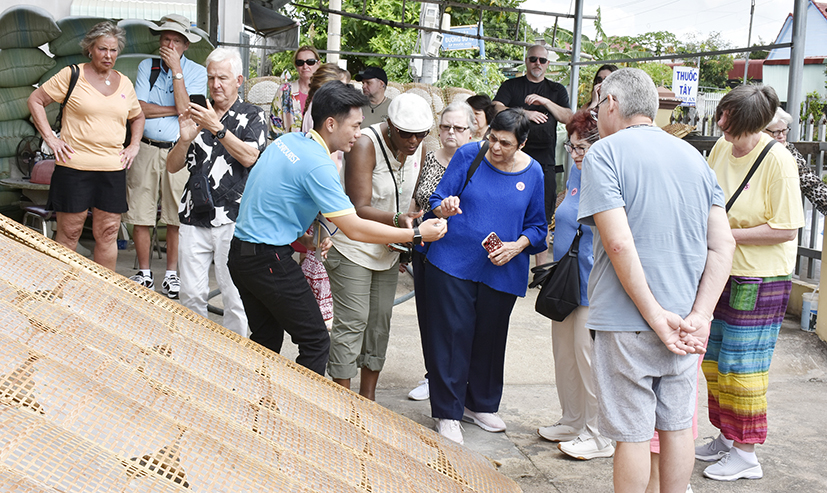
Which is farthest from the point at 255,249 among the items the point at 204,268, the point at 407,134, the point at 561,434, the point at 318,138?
the point at 561,434

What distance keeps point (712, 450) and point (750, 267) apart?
1.00 metres

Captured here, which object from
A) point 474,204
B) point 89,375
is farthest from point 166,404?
point 474,204

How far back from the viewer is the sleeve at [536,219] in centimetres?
386

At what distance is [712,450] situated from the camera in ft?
12.4

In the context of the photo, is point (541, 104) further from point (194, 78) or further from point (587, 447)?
point (587, 447)

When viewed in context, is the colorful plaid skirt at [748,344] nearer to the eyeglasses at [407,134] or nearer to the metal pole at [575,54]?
the eyeglasses at [407,134]

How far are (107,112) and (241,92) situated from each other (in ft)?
10.3

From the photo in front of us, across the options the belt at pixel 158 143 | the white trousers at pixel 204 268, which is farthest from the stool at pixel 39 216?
the white trousers at pixel 204 268

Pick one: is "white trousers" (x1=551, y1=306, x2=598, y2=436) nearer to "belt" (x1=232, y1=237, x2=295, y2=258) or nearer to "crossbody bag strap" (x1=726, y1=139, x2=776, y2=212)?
"crossbody bag strap" (x1=726, y1=139, x2=776, y2=212)

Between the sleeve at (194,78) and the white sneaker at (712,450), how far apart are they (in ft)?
13.8

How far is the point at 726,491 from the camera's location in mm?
3402

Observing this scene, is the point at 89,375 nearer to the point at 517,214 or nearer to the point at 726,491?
the point at 517,214

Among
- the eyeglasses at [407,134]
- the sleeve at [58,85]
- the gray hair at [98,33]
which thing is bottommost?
the eyeglasses at [407,134]

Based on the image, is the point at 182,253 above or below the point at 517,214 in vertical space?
below
